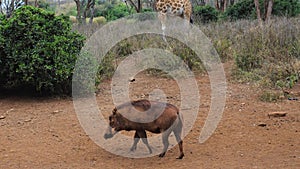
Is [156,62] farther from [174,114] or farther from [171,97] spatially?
[174,114]

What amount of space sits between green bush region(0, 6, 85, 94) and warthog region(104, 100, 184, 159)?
9.28ft

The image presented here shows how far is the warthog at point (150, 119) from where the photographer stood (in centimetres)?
479

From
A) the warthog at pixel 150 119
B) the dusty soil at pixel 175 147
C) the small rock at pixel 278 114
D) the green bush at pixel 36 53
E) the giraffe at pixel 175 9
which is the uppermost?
the giraffe at pixel 175 9

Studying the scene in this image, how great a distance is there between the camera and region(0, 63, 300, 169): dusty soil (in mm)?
4816

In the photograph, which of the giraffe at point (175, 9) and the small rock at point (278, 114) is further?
the giraffe at point (175, 9)

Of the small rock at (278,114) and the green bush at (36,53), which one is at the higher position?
the green bush at (36,53)

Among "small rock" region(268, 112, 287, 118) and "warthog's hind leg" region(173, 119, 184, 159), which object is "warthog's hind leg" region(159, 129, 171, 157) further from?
"small rock" region(268, 112, 287, 118)

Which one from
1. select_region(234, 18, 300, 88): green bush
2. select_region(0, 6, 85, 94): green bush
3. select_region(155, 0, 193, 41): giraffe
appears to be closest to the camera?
select_region(0, 6, 85, 94): green bush

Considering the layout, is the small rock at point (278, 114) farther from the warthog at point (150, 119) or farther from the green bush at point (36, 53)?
the green bush at point (36, 53)

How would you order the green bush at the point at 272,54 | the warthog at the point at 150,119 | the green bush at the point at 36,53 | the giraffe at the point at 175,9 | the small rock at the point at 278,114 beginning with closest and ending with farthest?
1. the warthog at the point at 150,119
2. the small rock at the point at 278,114
3. the green bush at the point at 36,53
4. the green bush at the point at 272,54
5. the giraffe at the point at 175,9

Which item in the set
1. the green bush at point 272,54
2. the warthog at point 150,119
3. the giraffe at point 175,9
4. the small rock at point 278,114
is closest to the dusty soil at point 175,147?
the small rock at point 278,114

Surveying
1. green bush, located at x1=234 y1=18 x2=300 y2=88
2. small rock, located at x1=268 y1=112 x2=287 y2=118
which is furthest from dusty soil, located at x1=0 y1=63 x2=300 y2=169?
green bush, located at x1=234 y1=18 x2=300 y2=88

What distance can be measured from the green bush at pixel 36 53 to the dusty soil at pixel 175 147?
329 millimetres

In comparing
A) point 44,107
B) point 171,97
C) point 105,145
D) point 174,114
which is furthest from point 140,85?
point 174,114
